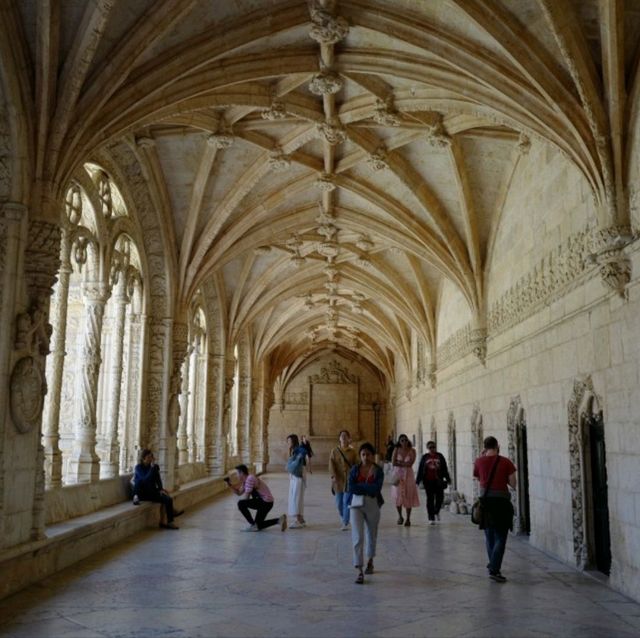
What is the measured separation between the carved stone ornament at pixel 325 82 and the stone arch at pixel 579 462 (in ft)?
14.9

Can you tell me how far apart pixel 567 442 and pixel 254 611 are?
4.25m

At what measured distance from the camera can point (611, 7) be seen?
20.2 feet

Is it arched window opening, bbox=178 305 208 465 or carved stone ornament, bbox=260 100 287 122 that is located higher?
carved stone ornament, bbox=260 100 287 122

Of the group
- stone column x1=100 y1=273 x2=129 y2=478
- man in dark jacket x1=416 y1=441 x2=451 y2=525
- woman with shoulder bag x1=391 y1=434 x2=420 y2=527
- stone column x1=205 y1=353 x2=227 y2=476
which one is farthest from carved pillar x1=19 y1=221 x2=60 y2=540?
stone column x1=205 y1=353 x2=227 y2=476

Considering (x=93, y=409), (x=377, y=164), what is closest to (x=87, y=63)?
(x=93, y=409)

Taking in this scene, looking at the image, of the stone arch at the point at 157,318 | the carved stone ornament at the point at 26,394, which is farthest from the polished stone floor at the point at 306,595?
the stone arch at the point at 157,318

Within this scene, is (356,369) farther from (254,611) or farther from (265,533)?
(254,611)

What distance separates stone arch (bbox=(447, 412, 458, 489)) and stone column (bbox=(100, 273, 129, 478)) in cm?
790

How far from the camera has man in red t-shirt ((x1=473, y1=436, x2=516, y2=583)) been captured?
6801 mm

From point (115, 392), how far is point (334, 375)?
27.7 meters

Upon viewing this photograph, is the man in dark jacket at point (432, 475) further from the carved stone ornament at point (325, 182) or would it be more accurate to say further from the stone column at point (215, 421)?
the stone column at point (215, 421)

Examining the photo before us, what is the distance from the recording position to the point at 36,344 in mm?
6477

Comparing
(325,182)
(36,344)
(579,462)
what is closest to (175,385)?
(325,182)

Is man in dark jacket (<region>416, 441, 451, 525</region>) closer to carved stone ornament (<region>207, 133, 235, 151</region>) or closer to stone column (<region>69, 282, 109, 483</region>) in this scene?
stone column (<region>69, 282, 109, 483</region>)
